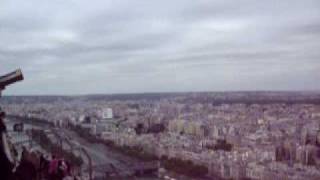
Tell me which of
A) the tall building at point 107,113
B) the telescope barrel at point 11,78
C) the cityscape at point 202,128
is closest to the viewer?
the telescope barrel at point 11,78

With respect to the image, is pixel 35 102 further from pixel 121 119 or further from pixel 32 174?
pixel 32 174

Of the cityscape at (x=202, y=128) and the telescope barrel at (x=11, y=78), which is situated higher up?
the telescope barrel at (x=11, y=78)

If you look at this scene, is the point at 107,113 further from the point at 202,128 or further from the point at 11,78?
the point at 11,78

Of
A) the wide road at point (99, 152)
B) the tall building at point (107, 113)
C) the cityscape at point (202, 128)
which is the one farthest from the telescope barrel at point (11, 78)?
the tall building at point (107, 113)

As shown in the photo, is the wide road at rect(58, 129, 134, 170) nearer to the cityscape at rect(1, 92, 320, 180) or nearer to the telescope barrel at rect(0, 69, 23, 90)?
the cityscape at rect(1, 92, 320, 180)

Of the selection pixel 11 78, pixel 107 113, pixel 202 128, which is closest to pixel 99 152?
pixel 202 128

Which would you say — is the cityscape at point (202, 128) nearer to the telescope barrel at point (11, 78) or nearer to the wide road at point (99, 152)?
the wide road at point (99, 152)

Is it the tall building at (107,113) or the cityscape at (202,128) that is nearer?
the cityscape at (202,128)

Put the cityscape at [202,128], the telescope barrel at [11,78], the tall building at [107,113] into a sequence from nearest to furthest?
the telescope barrel at [11,78] → the cityscape at [202,128] → the tall building at [107,113]

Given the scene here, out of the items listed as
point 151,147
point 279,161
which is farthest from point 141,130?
point 279,161
